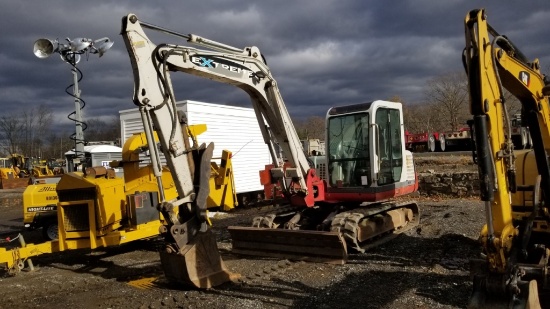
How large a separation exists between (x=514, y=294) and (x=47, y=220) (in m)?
10.1

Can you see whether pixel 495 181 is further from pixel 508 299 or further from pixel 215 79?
pixel 215 79

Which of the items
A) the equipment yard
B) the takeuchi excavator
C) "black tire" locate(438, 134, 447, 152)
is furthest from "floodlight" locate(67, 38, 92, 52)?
"black tire" locate(438, 134, 447, 152)

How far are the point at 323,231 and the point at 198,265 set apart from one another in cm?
238

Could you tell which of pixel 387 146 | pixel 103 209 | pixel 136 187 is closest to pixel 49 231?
pixel 136 187

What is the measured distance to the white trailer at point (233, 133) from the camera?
1438 centimetres

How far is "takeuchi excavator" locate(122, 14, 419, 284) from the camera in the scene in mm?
6047

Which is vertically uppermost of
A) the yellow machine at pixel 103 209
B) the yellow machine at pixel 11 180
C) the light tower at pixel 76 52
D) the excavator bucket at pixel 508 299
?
the light tower at pixel 76 52

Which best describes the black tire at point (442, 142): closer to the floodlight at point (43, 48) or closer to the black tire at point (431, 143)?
the black tire at point (431, 143)

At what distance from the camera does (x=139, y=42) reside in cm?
603

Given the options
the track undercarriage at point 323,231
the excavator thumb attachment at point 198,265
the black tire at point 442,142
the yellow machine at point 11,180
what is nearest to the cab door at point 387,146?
the track undercarriage at point 323,231

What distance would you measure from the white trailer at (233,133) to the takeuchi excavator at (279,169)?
578cm

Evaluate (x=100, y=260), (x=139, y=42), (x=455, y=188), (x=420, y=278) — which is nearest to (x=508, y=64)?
(x=420, y=278)

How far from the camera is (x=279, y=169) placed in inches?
303

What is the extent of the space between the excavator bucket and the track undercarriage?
3.29 m
